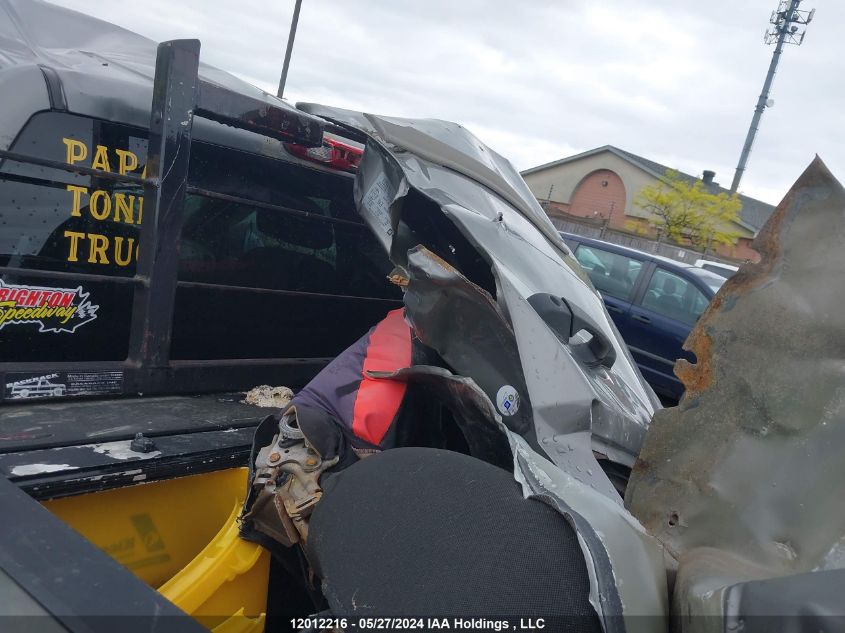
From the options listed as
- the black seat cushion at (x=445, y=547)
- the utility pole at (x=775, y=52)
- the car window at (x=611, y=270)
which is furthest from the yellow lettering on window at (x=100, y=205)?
the utility pole at (x=775, y=52)

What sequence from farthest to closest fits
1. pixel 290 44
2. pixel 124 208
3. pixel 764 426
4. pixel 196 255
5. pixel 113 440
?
1. pixel 290 44
2. pixel 196 255
3. pixel 124 208
4. pixel 113 440
5. pixel 764 426

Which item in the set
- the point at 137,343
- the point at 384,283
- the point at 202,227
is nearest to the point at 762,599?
the point at 137,343

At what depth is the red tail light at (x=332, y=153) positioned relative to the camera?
2.57 meters

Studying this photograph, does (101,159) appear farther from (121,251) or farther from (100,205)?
(121,251)

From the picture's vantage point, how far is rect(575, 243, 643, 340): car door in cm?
730

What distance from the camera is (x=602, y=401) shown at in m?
1.71

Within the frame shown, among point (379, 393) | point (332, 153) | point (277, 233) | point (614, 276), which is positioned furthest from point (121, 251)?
point (614, 276)

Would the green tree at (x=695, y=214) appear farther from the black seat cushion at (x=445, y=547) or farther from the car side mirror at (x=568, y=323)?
the black seat cushion at (x=445, y=547)

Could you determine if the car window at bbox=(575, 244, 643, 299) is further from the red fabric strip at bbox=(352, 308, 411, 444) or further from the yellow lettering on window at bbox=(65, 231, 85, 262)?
the yellow lettering on window at bbox=(65, 231, 85, 262)

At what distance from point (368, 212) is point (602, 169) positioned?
38504mm

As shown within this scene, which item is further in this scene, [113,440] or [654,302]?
[654,302]

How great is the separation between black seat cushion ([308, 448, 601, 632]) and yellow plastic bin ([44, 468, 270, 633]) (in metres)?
0.50

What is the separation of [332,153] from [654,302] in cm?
533

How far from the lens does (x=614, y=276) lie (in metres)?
7.59
